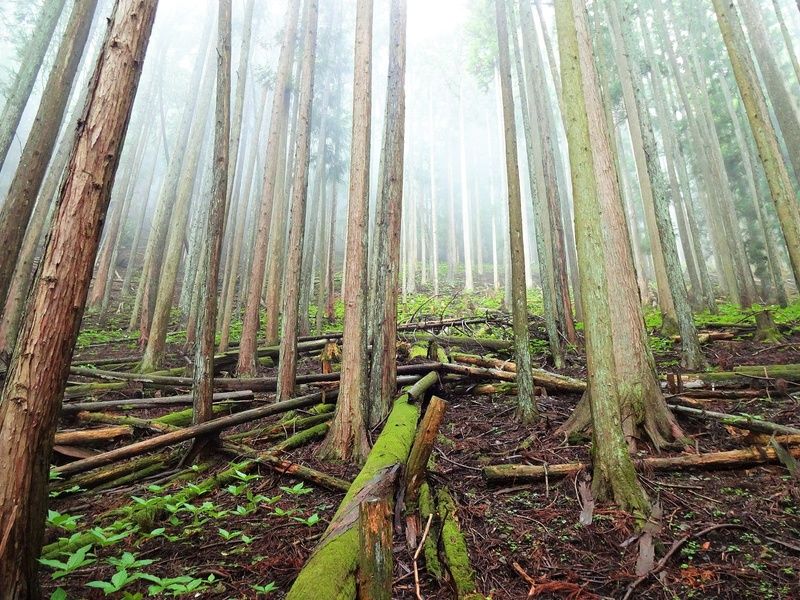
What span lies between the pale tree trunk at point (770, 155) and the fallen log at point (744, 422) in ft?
7.97

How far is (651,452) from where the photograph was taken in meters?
3.79

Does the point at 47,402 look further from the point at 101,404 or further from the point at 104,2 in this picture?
the point at 104,2

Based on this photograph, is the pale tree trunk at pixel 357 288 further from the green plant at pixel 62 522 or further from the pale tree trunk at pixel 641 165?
the pale tree trunk at pixel 641 165

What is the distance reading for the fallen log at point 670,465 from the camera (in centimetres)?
340

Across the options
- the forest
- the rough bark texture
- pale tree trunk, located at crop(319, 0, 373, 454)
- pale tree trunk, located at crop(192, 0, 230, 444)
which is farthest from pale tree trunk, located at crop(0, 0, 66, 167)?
pale tree trunk, located at crop(319, 0, 373, 454)

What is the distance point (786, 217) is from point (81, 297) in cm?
734

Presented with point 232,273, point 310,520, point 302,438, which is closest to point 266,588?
point 310,520

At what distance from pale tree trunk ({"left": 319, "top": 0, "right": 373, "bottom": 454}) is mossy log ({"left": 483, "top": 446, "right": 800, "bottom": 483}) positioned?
60.4 inches

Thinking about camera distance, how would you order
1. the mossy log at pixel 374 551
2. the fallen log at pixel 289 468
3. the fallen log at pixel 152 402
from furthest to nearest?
the fallen log at pixel 152 402, the fallen log at pixel 289 468, the mossy log at pixel 374 551

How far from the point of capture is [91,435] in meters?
4.34

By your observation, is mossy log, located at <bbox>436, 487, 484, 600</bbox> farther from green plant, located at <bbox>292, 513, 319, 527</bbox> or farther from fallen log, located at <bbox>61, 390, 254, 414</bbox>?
fallen log, located at <bbox>61, 390, 254, 414</bbox>

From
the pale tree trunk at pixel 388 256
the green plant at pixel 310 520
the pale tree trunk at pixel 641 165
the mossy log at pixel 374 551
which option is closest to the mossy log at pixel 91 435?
the green plant at pixel 310 520

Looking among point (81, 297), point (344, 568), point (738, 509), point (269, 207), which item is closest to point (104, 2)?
point (269, 207)

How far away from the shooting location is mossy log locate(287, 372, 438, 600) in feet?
5.88
